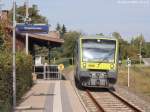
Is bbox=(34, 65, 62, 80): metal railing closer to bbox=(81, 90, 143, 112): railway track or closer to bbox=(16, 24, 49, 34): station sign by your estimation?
bbox=(81, 90, 143, 112): railway track

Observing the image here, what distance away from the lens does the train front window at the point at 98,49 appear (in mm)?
30281

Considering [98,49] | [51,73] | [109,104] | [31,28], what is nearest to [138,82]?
[51,73]

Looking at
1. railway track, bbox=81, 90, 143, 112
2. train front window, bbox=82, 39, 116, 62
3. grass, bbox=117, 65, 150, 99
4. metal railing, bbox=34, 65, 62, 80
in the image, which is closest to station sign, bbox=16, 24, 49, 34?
railway track, bbox=81, 90, 143, 112

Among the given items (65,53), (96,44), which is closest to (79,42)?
(96,44)

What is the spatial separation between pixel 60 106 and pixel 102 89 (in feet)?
40.5

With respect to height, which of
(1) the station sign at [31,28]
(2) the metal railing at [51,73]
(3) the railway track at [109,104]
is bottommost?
(3) the railway track at [109,104]

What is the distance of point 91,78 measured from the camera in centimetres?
Result: 2975

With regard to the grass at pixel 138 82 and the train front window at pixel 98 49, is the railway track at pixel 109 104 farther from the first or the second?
the grass at pixel 138 82

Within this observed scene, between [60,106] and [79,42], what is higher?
[79,42]

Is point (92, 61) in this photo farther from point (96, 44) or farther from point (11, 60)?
point (11, 60)

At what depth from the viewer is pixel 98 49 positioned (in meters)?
30.4

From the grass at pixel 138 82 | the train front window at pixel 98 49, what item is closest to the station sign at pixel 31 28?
the train front window at pixel 98 49

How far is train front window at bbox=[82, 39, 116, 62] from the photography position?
30.3 m

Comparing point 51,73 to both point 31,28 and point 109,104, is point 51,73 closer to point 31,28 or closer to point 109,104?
point 109,104
